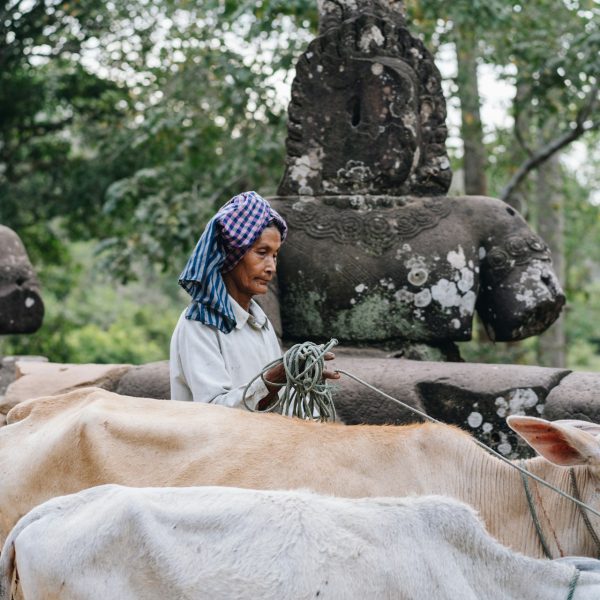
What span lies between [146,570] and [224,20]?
308 inches

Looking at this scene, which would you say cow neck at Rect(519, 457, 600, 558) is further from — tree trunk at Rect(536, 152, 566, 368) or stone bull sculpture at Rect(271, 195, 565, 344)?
tree trunk at Rect(536, 152, 566, 368)

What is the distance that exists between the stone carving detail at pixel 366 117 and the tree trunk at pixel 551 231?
6.70m

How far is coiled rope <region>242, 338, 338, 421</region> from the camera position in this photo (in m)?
2.93

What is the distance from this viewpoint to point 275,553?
1.91 meters

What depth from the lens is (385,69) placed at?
4.56 metres

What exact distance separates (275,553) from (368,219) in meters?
2.74

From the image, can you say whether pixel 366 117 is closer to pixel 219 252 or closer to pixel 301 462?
pixel 219 252

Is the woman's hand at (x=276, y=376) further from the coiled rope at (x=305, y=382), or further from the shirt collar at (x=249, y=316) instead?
the shirt collar at (x=249, y=316)

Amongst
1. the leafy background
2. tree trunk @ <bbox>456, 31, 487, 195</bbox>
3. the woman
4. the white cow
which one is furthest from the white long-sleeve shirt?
tree trunk @ <bbox>456, 31, 487, 195</bbox>

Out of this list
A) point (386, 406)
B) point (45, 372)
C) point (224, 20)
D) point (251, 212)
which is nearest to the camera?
point (251, 212)

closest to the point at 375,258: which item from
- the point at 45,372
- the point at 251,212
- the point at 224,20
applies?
the point at 251,212

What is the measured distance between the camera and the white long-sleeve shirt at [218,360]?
3.12 metres

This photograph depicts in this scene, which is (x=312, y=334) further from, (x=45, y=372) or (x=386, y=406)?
(x=45, y=372)

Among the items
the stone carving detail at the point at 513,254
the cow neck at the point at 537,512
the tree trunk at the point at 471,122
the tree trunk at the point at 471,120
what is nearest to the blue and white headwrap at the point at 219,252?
the cow neck at the point at 537,512
